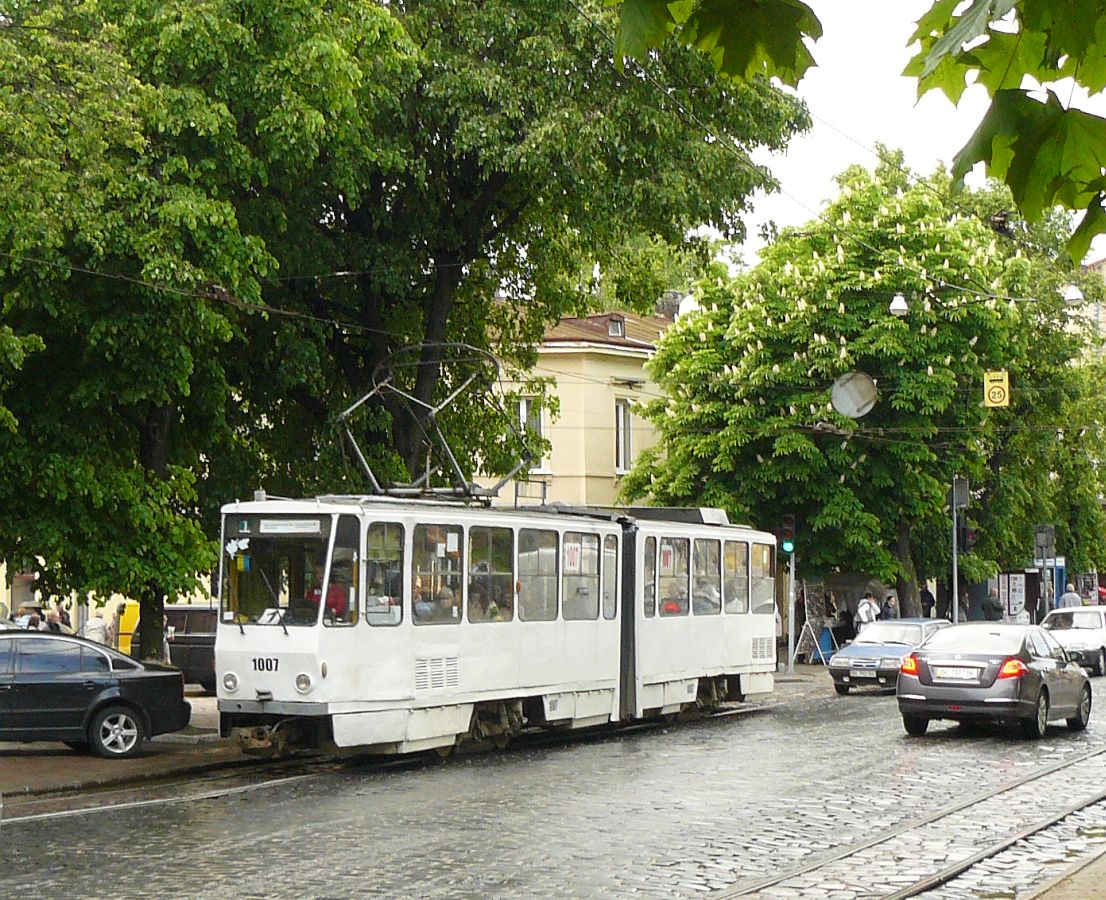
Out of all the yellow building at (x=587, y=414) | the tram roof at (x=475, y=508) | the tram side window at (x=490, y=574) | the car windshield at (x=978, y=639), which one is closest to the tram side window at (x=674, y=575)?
the tram roof at (x=475, y=508)

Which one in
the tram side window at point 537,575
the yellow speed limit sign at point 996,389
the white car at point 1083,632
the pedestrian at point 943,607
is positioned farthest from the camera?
the pedestrian at point 943,607

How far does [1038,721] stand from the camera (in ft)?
76.5

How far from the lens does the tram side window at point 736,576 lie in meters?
27.8

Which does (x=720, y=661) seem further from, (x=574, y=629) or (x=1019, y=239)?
(x=1019, y=239)

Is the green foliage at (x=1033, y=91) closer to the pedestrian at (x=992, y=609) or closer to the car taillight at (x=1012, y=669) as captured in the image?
the car taillight at (x=1012, y=669)

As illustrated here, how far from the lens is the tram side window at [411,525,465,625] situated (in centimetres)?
2011

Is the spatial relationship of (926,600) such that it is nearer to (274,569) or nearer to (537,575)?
(537,575)

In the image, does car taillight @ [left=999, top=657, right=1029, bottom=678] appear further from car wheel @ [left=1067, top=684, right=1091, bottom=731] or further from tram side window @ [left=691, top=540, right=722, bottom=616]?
tram side window @ [left=691, top=540, right=722, bottom=616]

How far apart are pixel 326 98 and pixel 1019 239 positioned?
3654cm

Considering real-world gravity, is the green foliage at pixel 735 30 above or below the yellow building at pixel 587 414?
below

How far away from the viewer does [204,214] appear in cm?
2036

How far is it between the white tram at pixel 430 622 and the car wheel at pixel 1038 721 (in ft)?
16.9

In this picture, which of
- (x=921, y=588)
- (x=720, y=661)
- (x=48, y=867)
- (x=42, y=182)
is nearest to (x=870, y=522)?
(x=921, y=588)

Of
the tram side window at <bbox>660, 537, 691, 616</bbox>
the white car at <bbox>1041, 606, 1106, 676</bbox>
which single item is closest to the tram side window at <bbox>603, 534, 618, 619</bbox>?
the tram side window at <bbox>660, 537, 691, 616</bbox>
